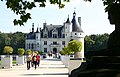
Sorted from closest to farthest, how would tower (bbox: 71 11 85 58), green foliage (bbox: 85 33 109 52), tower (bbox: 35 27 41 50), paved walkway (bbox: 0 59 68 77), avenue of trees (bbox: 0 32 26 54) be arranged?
paved walkway (bbox: 0 59 68 77), tower (bbox: 71 11 85 58), green foliage (bbox: 85 33 109 52), tower (bbox: 35 27 41 50), avenue of trees (bbox: 0 32 26 54)

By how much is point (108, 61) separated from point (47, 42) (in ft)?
418

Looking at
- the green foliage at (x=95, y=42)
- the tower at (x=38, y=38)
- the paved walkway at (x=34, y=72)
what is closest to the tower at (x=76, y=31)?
the green foliage at (x=95, y=42)

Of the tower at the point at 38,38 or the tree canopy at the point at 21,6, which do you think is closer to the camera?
the tree canopy at the point at 21,6

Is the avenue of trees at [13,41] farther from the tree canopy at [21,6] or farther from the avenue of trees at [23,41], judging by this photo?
the tree canopy at [21,6]

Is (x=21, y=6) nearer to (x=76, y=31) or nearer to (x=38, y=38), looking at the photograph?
(x=76, y=31)

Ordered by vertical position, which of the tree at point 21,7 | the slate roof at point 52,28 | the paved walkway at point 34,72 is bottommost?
the paved walkway at point 34,72

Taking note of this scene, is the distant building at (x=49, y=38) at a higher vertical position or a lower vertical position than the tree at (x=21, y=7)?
higher

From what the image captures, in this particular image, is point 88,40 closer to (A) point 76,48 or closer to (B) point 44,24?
(B) point 44,24

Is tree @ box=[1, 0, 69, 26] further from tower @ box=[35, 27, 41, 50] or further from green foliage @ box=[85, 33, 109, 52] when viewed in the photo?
tower @ box=[35, 27, 41, 50]

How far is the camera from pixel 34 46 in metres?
137

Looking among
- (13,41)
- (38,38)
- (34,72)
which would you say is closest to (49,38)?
(38,38)

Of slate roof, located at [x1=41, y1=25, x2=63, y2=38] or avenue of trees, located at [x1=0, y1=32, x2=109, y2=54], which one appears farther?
avenue of trees, located at [x1=0, y1=32, x2=109, y2=54]

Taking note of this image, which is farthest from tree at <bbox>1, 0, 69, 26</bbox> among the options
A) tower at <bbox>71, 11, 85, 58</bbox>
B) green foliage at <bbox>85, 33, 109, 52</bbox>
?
green foliage at <bbox>85, 33, 109, 52</bbox>

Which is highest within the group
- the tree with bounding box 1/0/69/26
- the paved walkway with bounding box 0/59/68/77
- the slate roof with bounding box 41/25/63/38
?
the slate roof with bounding box 41/25/63/38
